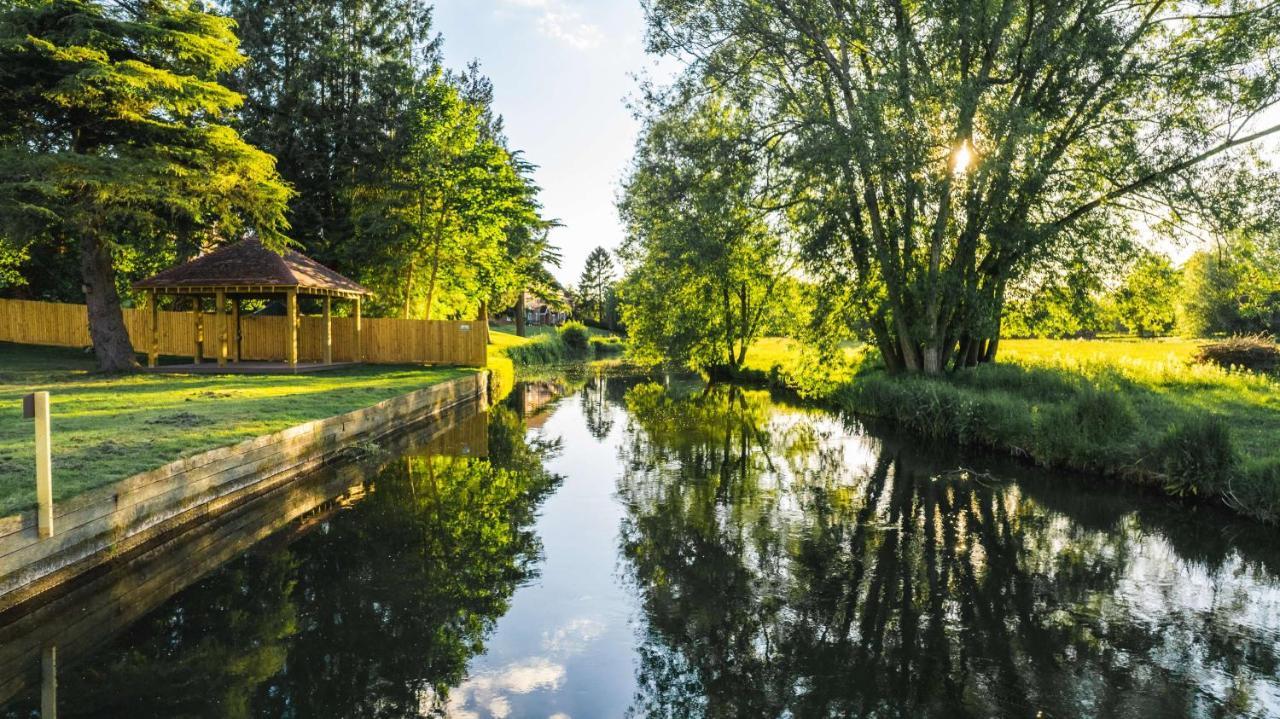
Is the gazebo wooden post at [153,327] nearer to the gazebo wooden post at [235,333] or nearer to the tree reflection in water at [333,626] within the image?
the gazebo wooden post at [235,333]

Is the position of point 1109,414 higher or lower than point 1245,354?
lower

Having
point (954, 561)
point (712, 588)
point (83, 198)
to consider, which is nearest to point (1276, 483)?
point (954, 561)

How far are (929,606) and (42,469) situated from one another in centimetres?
729

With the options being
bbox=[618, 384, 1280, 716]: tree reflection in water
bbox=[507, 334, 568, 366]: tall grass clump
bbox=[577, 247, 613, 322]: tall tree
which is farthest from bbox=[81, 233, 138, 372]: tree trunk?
bbox=[577, 247, 613, 322]: tall tree

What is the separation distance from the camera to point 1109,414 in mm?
11055

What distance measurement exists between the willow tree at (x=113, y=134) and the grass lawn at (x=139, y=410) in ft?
10.1

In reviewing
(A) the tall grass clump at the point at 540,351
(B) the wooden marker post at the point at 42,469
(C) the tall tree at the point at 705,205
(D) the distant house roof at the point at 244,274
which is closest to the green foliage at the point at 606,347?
(A) the tall grass clump at the point at 540,351

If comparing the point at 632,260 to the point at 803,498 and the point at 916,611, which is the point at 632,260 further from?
the point at 916,611

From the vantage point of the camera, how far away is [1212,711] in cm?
437

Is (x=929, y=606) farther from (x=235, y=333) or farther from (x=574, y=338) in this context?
(x=574, y=338)

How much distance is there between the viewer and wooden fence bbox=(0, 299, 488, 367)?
24312mm

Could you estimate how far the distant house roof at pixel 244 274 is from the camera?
19.6m

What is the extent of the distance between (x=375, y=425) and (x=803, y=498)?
324 inches

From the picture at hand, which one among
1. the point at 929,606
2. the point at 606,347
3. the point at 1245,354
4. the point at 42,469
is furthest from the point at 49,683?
the point at 606,347
